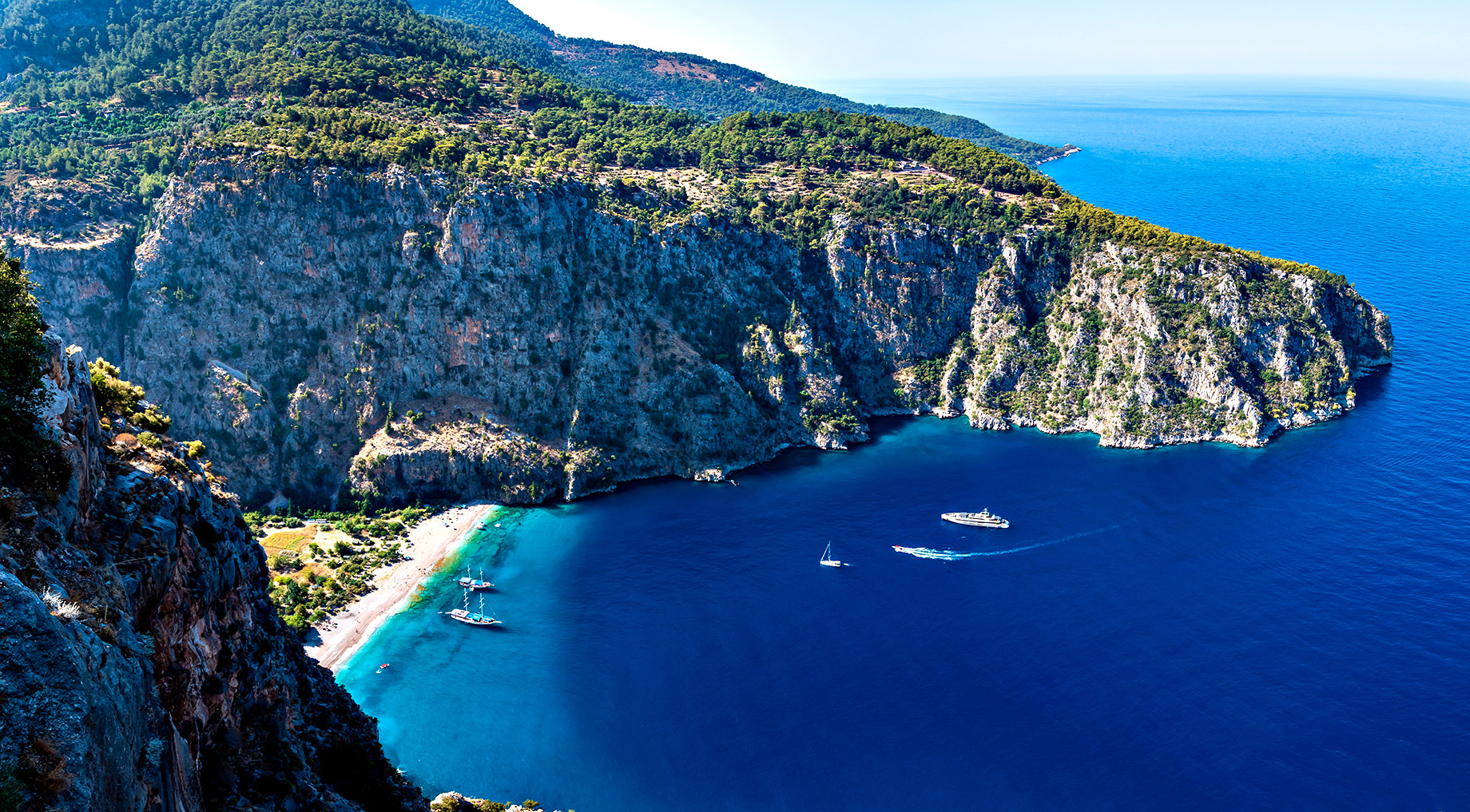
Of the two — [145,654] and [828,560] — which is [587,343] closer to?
[828,560]

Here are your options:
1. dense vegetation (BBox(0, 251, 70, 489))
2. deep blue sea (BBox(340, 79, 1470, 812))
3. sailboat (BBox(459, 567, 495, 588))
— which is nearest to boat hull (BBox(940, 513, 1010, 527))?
deep blue sea (BBox(340, 79, 1470, 812))

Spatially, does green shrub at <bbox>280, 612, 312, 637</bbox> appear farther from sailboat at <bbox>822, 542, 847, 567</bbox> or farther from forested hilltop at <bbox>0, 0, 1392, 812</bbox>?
sailboat at <bbox>822, 542, 847, 567</bbox>

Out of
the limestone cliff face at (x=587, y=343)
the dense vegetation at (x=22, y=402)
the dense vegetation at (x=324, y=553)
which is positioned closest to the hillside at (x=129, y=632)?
the dense vegetation at (x=22, y=402)

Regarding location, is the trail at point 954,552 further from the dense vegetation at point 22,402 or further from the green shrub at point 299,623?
the dense vegetation at point 22,402

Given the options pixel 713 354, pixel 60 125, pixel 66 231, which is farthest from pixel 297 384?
pixel 60 125

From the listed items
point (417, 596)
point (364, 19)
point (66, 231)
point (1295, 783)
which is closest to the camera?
point (1295, 783)

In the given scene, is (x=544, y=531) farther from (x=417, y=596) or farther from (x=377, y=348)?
(x=377, y=348)
